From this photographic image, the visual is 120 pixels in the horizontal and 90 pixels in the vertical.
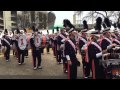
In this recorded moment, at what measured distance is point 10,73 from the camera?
13.2m

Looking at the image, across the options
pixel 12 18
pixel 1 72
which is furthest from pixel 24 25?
pixel 1 72

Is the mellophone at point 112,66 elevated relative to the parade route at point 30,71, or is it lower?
elevated

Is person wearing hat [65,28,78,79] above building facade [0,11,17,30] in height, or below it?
below

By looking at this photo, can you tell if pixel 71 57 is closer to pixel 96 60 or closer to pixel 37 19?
pixel 96 60

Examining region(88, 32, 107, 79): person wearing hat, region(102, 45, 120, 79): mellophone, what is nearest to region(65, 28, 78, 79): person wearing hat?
region(88, 32, 107, 79): person wearing hat

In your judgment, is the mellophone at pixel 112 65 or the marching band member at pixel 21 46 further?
the marching band member at pixel 21 46

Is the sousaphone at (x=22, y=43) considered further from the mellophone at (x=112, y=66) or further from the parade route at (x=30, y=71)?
the mellophone at (x=112, y=66)

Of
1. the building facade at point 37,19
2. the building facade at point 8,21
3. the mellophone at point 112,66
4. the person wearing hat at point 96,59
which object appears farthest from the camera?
the building facade at point 8,21

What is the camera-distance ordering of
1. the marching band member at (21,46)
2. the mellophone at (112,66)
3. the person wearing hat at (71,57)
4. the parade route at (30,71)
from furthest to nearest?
the marching band member at (21,46), the parade route at (30,71), the person wearing hat at (71,57), the mellophone at (112,66)

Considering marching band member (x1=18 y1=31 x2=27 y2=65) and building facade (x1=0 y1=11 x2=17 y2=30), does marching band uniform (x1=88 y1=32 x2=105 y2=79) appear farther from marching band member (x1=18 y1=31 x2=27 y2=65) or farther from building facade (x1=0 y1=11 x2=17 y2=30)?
building facade (x1=0 y1=11 x2=17 y2=30)

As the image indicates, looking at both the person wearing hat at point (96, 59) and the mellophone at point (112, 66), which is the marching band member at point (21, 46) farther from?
the mellophone at point (112, 66)

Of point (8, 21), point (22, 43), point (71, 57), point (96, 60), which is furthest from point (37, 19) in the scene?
point (96, 60)

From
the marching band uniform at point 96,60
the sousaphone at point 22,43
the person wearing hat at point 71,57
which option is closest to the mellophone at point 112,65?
the marching band uniform at point 96,60

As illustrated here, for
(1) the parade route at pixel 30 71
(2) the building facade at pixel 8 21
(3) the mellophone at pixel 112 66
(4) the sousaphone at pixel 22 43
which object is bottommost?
(1) the parade route at pixel 30 71
